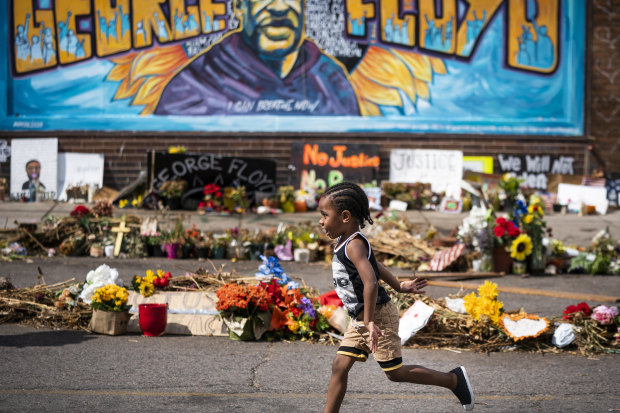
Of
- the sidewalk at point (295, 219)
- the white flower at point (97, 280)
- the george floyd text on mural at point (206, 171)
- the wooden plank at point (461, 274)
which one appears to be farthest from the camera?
the george floyd text on mural at point (206, 171)

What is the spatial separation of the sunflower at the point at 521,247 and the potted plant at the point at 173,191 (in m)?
7.14

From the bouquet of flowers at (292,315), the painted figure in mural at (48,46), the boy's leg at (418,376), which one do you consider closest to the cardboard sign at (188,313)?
the bouquet of flowers at (292,315)

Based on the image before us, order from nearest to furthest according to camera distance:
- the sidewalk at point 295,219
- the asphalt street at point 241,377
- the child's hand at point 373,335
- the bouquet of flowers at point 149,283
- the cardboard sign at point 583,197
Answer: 1. the child's hand at point 373,335
2. the asphalt street at point 241,377
3. the bouquet of flowers at point 149,283
4. the sidewalk at point 295,219
5. the cardboard sign at point 583,197

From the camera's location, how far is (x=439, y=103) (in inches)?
720

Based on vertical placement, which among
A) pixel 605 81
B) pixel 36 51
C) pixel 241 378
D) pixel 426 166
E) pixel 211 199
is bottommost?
pixel 241 378

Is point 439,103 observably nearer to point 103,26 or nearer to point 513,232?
point 513,232

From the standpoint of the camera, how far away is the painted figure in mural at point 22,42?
60.4 feet

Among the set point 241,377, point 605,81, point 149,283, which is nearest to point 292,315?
point 241,377

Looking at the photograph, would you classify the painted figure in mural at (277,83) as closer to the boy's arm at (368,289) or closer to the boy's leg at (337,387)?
the boy's arm at (368,289)

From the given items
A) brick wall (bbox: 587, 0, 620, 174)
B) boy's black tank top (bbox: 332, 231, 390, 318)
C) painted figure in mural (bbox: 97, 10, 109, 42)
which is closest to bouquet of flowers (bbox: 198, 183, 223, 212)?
painted figure in mural (bbox: 97, 10, 109, 42)

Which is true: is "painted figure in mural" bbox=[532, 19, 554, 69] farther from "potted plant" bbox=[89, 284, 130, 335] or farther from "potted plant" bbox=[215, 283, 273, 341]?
"potted plant" bbox=[89, 284, 130, 335]

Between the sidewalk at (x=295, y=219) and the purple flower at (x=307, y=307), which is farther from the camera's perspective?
the sidewalk at (x=295, y=219)

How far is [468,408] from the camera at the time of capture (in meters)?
4.57

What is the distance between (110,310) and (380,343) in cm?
329
